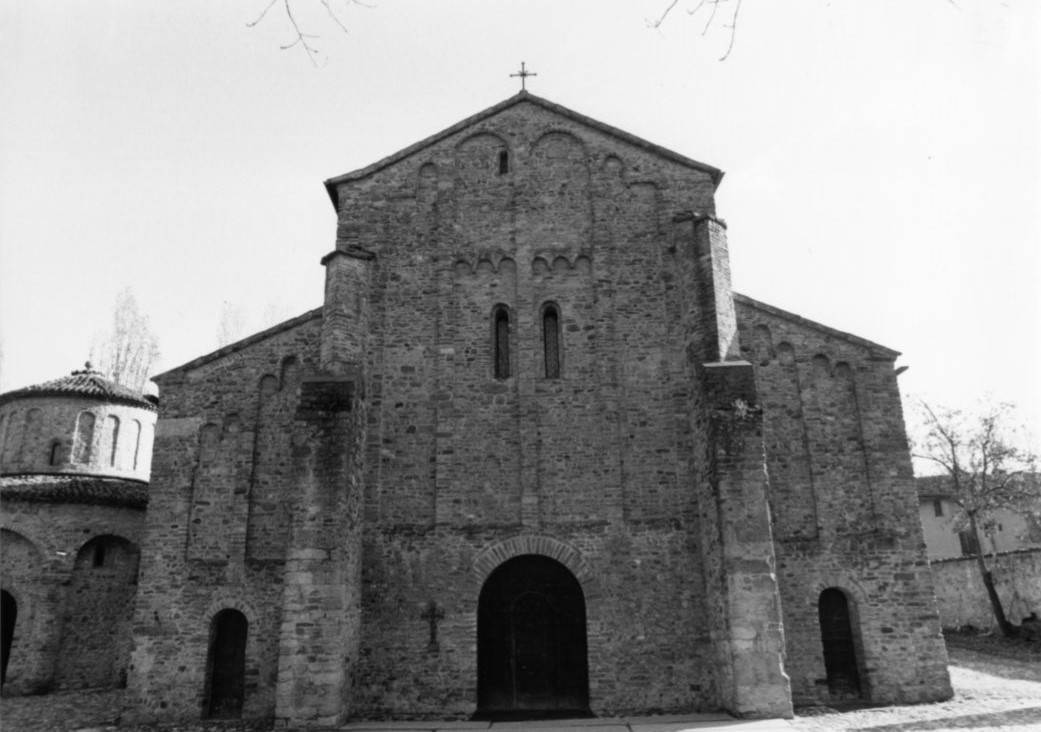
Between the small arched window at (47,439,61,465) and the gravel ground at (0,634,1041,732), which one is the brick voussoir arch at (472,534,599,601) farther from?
the small arched window at (47,439,61,465)

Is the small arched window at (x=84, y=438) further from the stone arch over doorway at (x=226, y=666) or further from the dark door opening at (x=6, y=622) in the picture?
the stone arch over doorway at (x=226, y=666)

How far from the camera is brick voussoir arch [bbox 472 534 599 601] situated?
1326 cm

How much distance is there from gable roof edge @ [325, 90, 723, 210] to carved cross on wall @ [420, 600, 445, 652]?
8711mm

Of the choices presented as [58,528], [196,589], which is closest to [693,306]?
[196,589]

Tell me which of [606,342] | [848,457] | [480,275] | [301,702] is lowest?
[301,702]

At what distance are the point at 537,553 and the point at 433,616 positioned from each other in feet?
6.93

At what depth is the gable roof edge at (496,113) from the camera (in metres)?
15.9

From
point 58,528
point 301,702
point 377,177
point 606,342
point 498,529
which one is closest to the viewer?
point 301,702

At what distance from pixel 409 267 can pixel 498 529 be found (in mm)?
5543

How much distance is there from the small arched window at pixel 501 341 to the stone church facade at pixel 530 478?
0.06 meters

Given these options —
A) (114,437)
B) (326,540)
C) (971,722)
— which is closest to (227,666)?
(326,540)

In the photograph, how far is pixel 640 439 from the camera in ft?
46.1

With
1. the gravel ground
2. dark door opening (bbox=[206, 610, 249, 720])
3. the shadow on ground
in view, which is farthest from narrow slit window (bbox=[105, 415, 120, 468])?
the shadow on ground

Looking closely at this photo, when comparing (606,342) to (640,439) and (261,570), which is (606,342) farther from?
(261,570)
